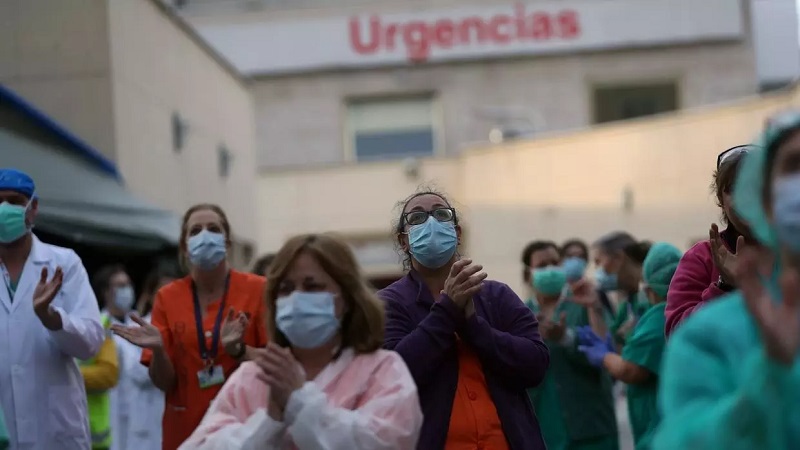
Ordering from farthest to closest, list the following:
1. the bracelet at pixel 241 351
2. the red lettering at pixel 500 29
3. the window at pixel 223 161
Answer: the red lettering at pixel 500 29 < the window at pixel 223 161 < the bracelet at pixel 241 351

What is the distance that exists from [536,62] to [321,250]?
81.9 feet

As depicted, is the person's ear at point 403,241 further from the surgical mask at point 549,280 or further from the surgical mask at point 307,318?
the surgical mask at point 549,280

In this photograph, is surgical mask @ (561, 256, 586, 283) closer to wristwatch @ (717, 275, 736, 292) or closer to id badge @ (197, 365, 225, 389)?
id badge @ (197, 365, 225, 389)

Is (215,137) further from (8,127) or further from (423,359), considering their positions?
(423,359)

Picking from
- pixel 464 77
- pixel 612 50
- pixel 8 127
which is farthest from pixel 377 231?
pixel 8 127

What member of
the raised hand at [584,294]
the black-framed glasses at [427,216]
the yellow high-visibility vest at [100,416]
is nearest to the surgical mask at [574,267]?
the raised hand at [584,294]

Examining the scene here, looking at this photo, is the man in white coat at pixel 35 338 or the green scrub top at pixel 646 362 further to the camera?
→ the green scrub top at pixel 646 362

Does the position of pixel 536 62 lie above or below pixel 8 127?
above

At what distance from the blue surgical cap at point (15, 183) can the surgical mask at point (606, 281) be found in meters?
4.11

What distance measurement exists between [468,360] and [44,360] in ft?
8.30

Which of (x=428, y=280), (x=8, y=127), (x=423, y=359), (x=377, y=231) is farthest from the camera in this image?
(x=377, y=231)

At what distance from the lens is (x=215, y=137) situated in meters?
18.6

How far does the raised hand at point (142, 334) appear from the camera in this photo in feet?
21.0

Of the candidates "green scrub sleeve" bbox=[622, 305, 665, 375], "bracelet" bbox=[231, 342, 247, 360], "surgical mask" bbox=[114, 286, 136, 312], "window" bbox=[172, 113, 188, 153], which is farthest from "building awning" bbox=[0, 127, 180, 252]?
"green scrub sleeve" bbox=[622, 305, 665, 375]
